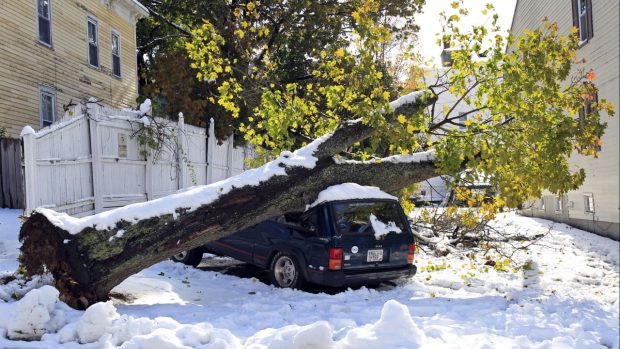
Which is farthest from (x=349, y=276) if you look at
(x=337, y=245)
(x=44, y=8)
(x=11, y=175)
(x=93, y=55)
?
(x=93, y=55)

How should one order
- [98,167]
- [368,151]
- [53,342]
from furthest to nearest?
[98,167] < [368,151] < [53,342]

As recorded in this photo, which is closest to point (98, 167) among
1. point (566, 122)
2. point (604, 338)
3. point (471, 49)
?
point (471, 49)

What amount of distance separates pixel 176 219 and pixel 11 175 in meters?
7.90

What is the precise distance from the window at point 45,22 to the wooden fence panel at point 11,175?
5407 millimetres

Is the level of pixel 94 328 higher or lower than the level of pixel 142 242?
lower

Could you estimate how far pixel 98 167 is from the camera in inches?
486

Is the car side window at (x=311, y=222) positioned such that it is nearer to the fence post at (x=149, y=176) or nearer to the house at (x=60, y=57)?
the fence post at (x=149, y=176)

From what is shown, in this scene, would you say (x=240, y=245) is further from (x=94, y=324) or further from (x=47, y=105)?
(x=47, y=105)

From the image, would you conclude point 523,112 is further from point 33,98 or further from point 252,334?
point 33,98

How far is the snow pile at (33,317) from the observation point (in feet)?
17.1

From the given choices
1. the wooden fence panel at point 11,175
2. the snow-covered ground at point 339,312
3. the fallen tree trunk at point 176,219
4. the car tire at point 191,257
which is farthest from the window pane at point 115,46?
the fallen tree trunk at point 176,219

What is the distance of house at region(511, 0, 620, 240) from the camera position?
1731mm

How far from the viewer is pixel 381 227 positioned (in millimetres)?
8547

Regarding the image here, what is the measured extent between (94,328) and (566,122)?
715 centimetres
